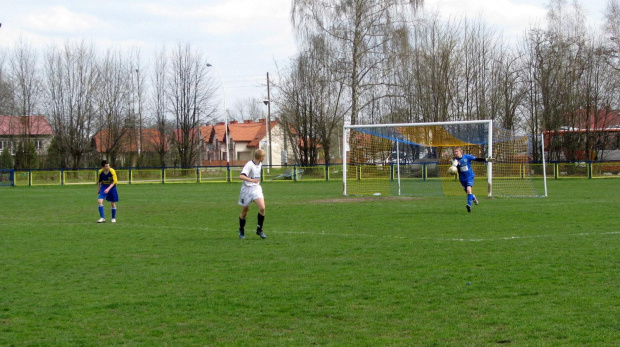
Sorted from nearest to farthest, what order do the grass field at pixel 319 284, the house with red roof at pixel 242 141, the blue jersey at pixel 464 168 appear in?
the grass field at pixel 319 284, the blue jersey at pixel 464 168, the house with red roof at pixel 242 141

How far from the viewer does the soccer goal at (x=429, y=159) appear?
27750 mm

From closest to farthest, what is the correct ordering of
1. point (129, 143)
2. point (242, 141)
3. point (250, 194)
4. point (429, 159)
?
point (250, 194) < point (429, 159) < point (129, 143) < point (242, 141)

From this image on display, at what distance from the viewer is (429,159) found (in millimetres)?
37812

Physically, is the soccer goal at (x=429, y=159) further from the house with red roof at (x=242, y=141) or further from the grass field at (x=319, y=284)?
the house with red roof at (x=242, y=141)

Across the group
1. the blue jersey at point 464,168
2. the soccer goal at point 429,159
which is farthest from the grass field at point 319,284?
the soccer goal at point 429,159

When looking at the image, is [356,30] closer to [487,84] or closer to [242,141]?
[487,84]

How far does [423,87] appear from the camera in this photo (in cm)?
4797

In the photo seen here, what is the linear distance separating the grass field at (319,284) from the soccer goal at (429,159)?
40.2 feet

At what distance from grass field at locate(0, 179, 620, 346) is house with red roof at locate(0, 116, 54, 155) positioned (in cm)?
4795

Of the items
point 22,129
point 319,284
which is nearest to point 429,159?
point 319,284

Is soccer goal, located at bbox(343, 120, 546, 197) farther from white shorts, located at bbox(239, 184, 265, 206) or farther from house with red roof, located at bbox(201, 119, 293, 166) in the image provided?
house with red roof, located at bbox(201, 119, 293, 166)

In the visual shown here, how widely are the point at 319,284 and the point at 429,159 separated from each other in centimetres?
3041

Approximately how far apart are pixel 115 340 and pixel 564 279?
5318 mm

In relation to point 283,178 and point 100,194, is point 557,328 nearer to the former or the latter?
point 100,194
